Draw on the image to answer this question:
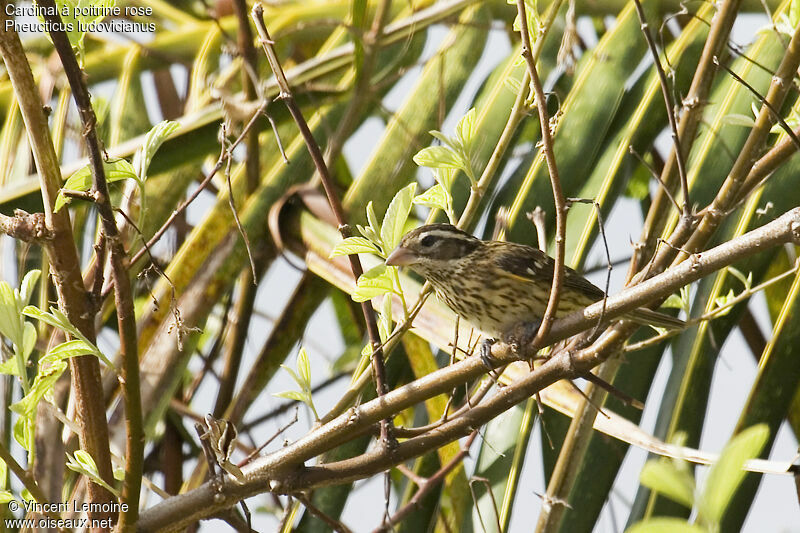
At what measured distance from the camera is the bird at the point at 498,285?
3666 millimetres

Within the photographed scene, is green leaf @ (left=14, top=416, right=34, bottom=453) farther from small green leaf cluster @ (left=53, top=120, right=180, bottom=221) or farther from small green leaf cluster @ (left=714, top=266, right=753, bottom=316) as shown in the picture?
small green leaf cluster @ (left=714, top=266, right=753, bottom=316)

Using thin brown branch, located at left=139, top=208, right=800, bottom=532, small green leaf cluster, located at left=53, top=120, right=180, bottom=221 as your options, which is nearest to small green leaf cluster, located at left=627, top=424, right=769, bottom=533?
thin brown branch, located at left=139, top=208, right=800, bottom=532

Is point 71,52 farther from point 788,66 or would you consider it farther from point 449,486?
point 449,486

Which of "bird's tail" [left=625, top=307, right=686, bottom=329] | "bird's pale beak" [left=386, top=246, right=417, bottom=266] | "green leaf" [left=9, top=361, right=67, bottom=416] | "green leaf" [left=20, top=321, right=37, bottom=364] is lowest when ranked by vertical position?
"green leaf" [left=9, top=361, right=67, bottom=416]

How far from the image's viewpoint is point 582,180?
3342mm

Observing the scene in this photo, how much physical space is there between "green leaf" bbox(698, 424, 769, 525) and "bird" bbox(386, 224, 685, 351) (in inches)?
100

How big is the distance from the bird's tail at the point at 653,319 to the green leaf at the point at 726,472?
1428 millimetres

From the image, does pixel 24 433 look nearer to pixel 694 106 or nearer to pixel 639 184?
pixel 694 106

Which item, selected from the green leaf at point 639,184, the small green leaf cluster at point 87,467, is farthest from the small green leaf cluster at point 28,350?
the green leaf at point 639,184

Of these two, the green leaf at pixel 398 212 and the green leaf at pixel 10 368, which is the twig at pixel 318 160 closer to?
the green leaf at pixel 398 212

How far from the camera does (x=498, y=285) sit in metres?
3.90

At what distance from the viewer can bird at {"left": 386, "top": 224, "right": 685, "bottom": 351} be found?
12.0ft

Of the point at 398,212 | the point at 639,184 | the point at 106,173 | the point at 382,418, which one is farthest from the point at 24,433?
the point at 639,184

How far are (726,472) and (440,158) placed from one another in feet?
4.83
